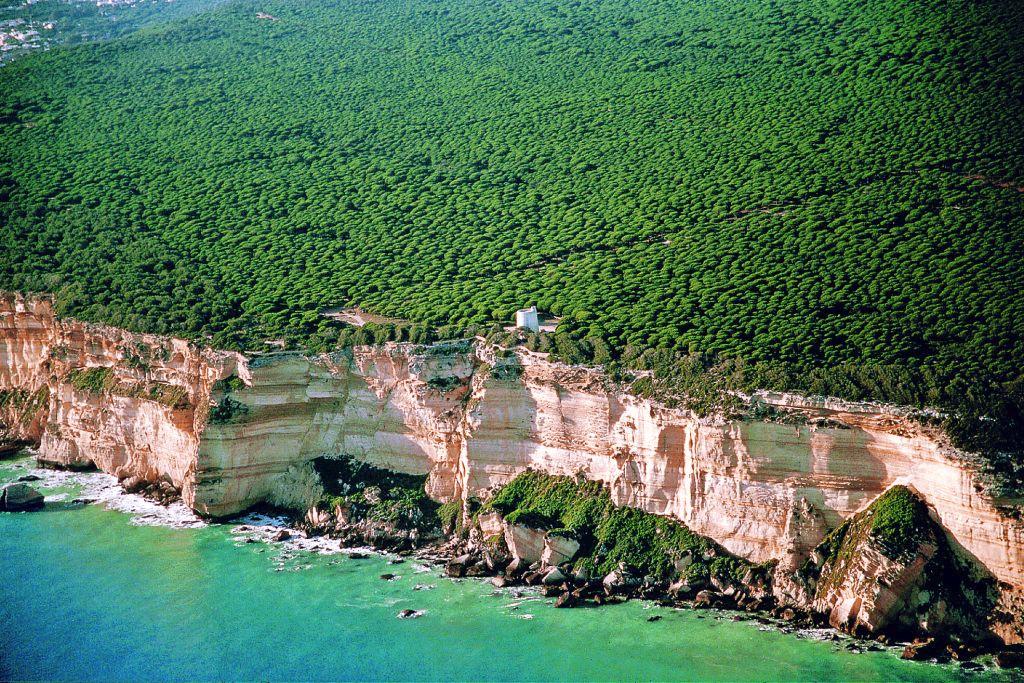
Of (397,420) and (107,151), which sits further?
(107,151)

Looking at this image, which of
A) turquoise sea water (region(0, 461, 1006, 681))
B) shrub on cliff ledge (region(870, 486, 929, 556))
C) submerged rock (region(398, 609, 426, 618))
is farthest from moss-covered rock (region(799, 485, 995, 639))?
submerged rock (region(398, 609, 426, 618))

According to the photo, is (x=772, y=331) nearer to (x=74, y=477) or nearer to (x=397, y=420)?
(x=397, y=420)

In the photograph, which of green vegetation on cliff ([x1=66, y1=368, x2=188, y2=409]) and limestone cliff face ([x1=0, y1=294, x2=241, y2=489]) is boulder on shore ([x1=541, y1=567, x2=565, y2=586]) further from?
green vegetation on cliff ([x1=66, y1=368, x2=188, y2=409])

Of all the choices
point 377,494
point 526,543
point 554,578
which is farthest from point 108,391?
point 554,578

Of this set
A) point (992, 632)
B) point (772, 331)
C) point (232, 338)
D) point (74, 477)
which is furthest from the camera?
point (74, 477)

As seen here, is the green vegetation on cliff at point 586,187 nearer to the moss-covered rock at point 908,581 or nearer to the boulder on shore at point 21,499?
the moss-covered rock at point 908,581

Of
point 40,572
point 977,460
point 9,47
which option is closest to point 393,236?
point 40,572

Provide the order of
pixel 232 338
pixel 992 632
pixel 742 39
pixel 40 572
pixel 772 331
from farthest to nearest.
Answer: pixel 742 39 < pixel 232 338 < pixel 40 572 < pixel 772 331 < pixel 992 632

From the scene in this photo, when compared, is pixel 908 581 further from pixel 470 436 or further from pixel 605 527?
pixel 470 436
